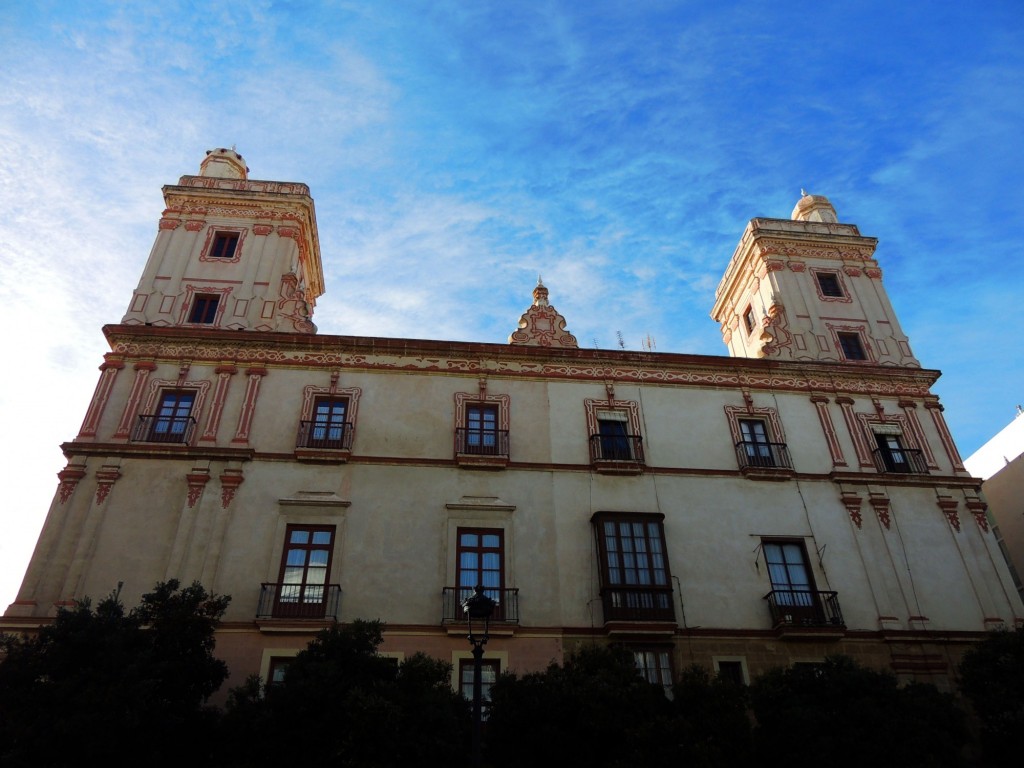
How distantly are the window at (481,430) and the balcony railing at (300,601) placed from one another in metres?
5.31

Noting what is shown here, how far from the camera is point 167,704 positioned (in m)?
13.8

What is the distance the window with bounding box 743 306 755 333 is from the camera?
2875cm

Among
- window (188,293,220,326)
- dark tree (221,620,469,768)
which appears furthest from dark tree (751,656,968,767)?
window (188,293,220,326)

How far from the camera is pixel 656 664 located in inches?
725

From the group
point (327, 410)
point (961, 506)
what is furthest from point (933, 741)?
point (327, 410)

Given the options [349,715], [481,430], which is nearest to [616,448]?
[481,430]

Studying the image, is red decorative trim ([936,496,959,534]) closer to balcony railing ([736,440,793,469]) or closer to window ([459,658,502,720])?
balcony railing ([736,440,793,469])

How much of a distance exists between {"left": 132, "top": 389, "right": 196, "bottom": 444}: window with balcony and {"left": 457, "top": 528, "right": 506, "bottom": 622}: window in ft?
27.0

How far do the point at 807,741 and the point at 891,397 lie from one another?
14118 millimetres

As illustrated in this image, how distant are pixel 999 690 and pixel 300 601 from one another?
15741 mm

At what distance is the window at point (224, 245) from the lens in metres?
25.2

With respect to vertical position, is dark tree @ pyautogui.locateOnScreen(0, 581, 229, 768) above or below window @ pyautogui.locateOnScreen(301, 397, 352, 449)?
below

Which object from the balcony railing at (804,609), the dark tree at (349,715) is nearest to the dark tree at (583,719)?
the dark tree at (349,715)

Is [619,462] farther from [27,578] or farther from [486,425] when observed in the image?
[27,578]
